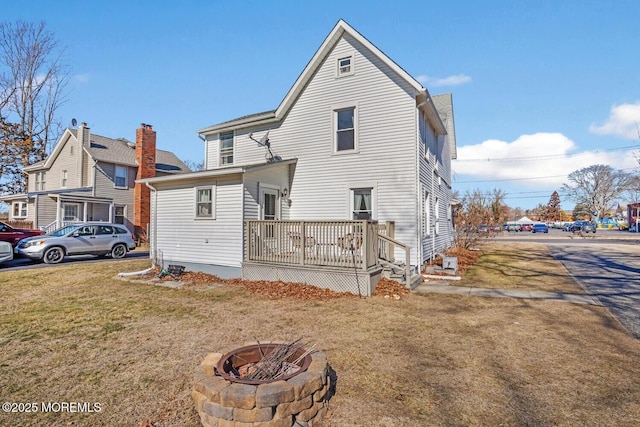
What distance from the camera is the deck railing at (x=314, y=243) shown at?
8422 millimetres

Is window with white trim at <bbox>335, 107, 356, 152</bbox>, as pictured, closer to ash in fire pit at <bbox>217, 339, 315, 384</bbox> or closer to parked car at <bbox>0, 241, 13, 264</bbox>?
ash in fire pit at <bbox>217, 339, 315, 384</bbox>

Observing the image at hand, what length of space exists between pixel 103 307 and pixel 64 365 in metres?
3.28

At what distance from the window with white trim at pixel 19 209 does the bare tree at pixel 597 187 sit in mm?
82856

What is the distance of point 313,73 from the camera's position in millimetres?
12094

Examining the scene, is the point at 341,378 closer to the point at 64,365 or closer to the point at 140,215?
the point at 64,365

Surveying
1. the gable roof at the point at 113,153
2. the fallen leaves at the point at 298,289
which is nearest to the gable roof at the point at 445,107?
the fallen leaves at the point at 298,289

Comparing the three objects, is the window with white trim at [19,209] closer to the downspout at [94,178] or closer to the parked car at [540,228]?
the downspout at [94,178]

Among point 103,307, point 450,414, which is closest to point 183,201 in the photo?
point 103,307

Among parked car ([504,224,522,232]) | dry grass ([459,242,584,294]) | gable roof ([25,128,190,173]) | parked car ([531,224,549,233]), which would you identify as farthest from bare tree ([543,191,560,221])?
gable roof ([25,128,190,173])

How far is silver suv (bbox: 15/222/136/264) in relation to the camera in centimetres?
1366

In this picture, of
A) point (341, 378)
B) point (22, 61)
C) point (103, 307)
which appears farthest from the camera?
point (22, 61)

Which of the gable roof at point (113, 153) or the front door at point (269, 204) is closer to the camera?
the front door at point (269, 204)

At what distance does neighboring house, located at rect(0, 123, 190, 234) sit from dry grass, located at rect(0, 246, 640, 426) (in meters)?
15.7

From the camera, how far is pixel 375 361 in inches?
171
